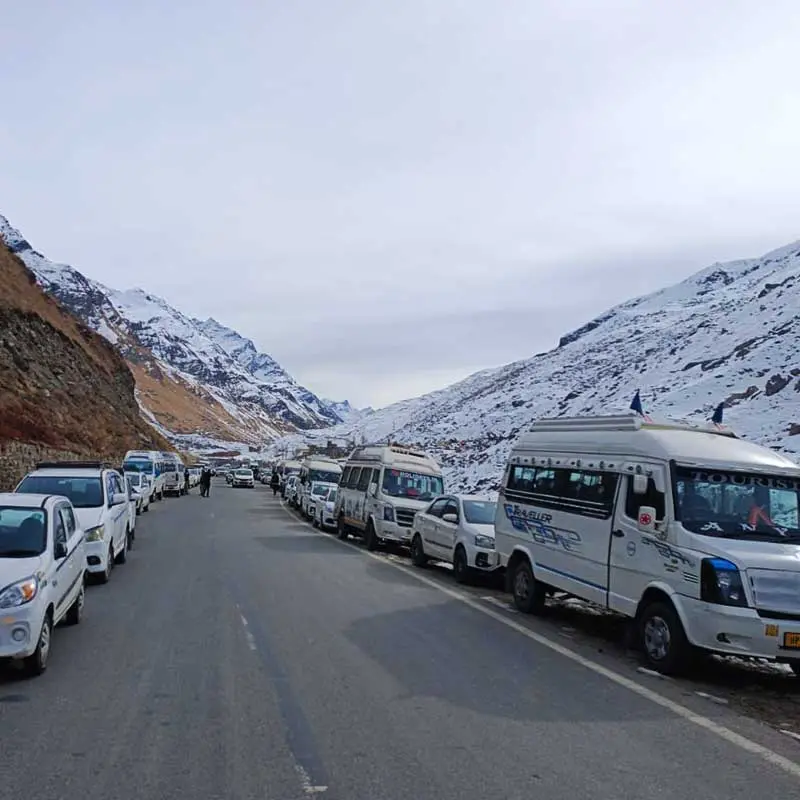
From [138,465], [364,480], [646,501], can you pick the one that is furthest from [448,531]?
[138,465]

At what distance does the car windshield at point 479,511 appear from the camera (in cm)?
1697

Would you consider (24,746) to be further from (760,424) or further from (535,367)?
(535,367)

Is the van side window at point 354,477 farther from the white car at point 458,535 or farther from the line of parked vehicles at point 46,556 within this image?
the line of parked vehicles at point 46,556

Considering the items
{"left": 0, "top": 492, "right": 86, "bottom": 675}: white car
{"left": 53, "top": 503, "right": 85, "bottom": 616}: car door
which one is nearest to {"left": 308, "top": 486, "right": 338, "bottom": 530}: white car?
{"left": 53, "top": 503, "right": 85, "bottom": 616}: car door

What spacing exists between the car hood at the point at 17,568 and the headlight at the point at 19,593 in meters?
0.04

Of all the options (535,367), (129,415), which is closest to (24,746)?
(129,415)

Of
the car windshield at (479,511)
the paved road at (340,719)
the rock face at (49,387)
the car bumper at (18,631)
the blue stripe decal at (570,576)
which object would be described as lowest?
the paved road at (340,719)

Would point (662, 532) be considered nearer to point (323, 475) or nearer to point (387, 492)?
point (387, 492)

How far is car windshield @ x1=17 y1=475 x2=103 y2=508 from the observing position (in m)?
15.6

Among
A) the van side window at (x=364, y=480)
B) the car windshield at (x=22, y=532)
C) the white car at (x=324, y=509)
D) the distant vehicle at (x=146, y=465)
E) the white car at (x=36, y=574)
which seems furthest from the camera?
the distant vehicle at (x=146, y=465)

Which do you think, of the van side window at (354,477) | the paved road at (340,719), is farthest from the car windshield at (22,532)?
the van side window at (354,477)

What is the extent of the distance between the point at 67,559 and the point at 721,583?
21.3 feet

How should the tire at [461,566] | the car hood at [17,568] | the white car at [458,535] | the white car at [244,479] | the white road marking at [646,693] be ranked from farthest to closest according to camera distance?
the white car at [244,479] < the tire at [461,566] < the white car at [458,535] < the car hood at [17,568] < the white road marking at [646,693]

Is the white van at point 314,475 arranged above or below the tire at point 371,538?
above
